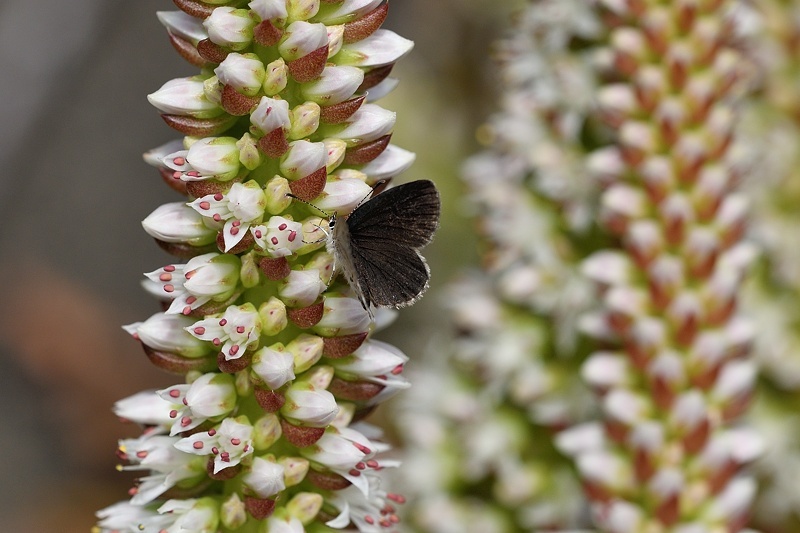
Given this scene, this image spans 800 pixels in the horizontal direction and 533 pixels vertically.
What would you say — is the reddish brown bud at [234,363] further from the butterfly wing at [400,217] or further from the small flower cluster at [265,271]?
the butterfly wing at [400,217]

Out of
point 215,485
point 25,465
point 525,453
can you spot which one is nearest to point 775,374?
point 525,453

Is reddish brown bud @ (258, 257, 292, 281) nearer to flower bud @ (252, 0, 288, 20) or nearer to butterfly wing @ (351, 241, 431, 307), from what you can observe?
butterfly wing @ (351, 241, 431, 307)

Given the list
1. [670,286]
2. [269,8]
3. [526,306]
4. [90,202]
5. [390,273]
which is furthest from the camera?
[90,202]

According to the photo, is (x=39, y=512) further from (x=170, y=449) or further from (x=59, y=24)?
(x=170, y=449)

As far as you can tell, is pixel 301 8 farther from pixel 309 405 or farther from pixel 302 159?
pixel 309 405

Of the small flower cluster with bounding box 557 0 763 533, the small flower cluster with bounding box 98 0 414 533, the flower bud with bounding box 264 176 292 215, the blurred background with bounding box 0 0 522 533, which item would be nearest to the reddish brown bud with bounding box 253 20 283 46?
the small flower cluster with bounding box 98 0 414 533

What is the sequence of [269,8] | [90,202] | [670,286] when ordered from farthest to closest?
[90,202], [670,286], [269,8]

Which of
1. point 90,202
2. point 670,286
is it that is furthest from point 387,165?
point 90,202
